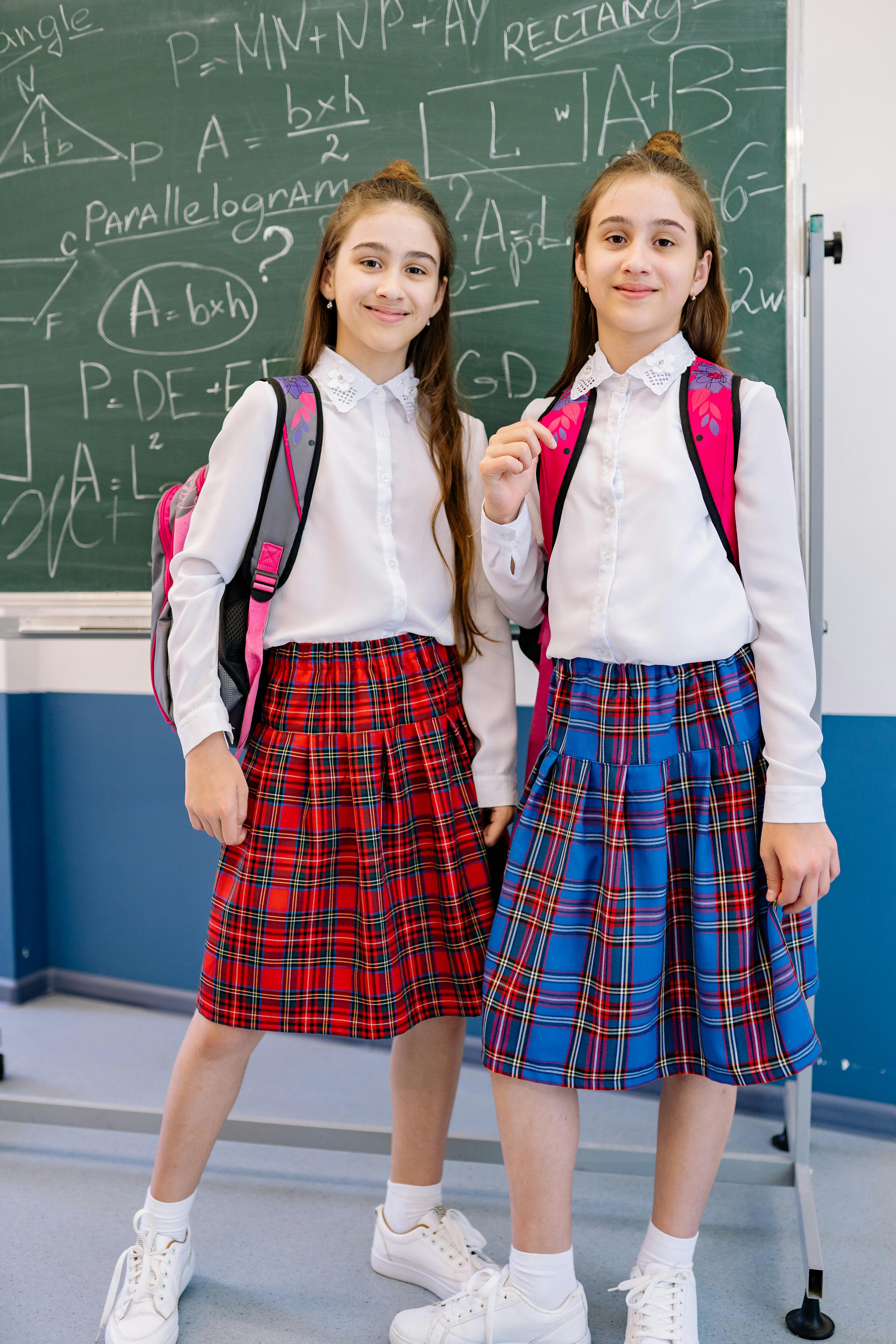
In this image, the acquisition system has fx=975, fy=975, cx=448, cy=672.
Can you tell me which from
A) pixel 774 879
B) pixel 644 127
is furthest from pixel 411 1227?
pixel 644 127

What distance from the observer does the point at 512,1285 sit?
4.36ft

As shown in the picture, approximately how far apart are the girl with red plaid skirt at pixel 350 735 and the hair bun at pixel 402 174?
1 cm

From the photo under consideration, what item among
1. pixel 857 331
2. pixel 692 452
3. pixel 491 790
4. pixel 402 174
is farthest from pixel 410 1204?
pixel 857 331

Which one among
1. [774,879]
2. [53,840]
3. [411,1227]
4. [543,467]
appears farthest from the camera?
[53,840]

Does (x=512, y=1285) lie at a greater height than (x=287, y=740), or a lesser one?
lesser

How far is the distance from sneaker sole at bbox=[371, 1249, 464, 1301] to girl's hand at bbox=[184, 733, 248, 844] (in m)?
0.76

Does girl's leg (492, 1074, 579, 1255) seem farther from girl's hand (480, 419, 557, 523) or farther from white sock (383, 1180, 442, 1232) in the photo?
girl's hand (480, 419, 557, 523)

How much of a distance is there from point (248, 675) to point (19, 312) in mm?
1276

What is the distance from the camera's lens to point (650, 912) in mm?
1252

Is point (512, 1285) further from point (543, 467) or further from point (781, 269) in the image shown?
point (781, 269)

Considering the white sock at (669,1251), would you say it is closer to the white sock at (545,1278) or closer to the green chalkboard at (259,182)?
the white sock at (545,1278)

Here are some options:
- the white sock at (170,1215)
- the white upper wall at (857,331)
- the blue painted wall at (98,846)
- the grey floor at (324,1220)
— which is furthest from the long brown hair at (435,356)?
the blue painted wall at (98,846)

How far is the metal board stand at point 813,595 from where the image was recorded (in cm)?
145

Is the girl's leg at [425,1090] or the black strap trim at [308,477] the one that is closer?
the black strap trim at [308,477]
